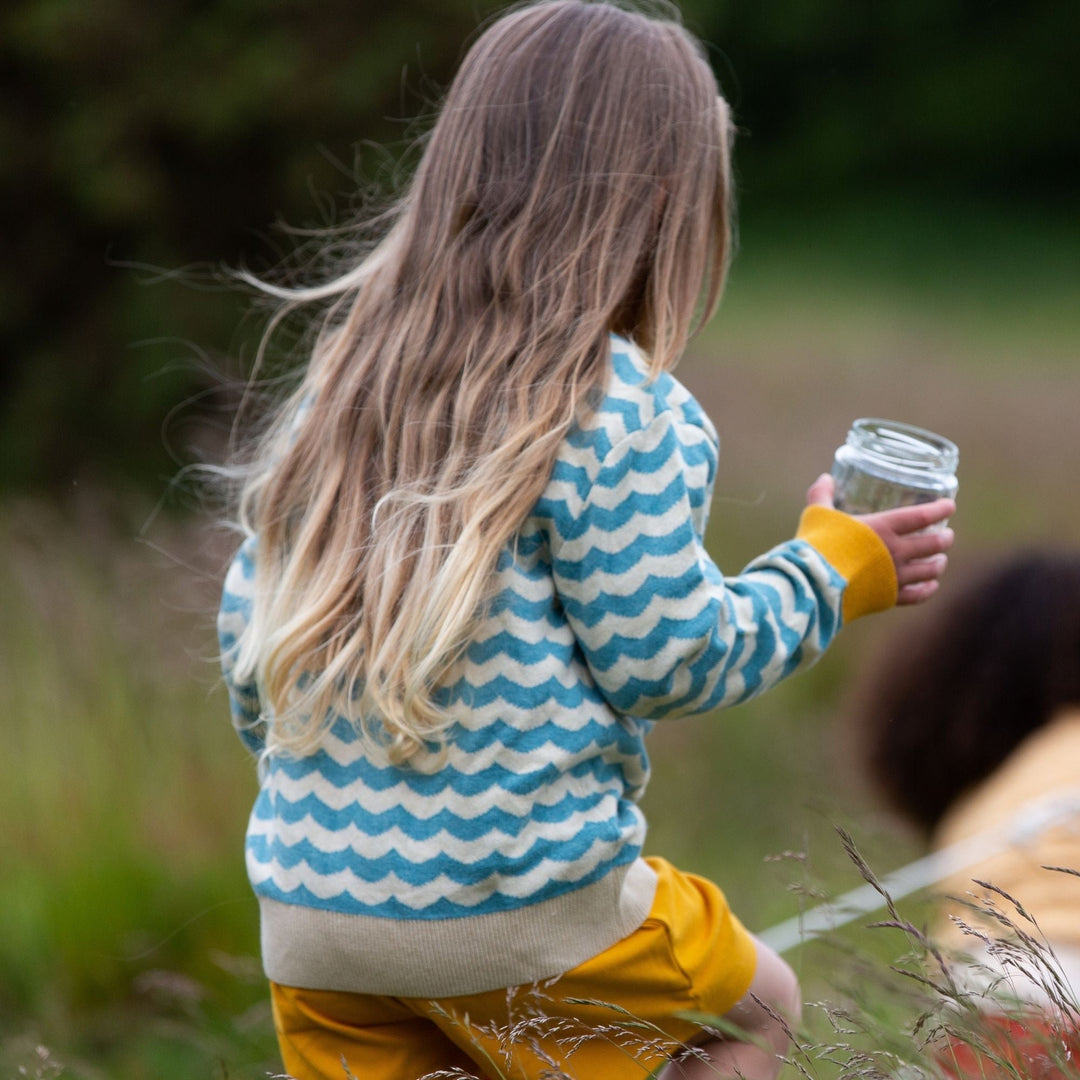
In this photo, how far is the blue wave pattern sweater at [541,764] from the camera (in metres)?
1.61

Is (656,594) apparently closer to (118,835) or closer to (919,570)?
(919,570)

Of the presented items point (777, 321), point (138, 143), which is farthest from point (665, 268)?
point (777, 321)

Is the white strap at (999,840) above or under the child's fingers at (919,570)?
under

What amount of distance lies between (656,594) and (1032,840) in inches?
40.7

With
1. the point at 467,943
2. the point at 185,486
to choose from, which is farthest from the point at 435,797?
the point at 185,486

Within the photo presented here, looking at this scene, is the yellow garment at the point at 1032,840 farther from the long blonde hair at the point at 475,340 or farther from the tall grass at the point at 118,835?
the tall grass at the point at 118,835

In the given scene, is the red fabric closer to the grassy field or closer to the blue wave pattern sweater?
the grassy field

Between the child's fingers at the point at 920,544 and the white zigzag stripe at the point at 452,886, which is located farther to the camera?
the child's fingers at the point at 920,544

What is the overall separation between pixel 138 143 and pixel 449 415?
4.54m

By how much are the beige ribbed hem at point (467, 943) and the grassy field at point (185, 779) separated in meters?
0.26

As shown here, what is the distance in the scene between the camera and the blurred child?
2283mm

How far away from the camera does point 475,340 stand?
5.83 feet

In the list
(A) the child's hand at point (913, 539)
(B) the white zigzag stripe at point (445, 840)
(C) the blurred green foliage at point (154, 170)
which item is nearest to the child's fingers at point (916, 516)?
(A) the child's hand at point (913, 539)

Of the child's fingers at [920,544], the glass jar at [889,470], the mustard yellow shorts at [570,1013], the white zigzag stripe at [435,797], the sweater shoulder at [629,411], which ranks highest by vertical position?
the sweater shoulder at [629,411]
